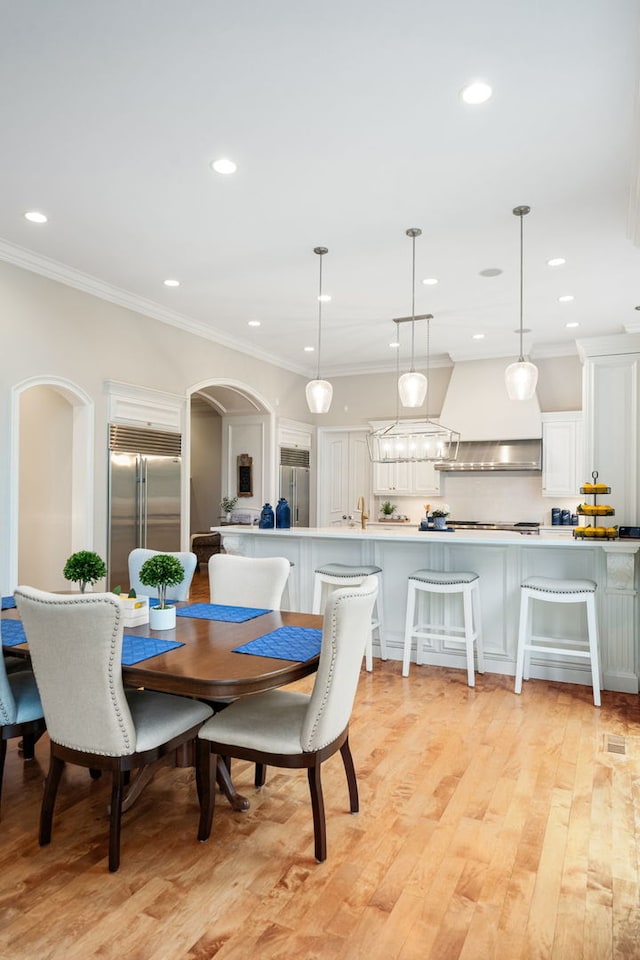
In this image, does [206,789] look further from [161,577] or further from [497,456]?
[497,456]

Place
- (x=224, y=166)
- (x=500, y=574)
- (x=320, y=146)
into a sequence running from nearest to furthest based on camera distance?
(x=320, y=146), (x=224, y=166), (x=500, y=574)

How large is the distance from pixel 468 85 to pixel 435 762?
3.12 metres

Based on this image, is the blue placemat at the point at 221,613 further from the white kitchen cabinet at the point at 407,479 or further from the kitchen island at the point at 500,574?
the white kitchen cabinet at the point at 407,479

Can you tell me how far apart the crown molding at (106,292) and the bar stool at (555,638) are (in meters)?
4.04

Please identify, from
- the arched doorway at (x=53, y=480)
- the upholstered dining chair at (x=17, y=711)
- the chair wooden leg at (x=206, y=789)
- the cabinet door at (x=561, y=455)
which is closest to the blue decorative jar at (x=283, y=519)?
the arched doorway at (x=53, y=480)

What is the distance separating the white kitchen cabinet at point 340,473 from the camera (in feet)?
28.7

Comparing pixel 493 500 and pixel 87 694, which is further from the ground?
pixel 493 500

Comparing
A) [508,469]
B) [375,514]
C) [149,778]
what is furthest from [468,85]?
[375,514]

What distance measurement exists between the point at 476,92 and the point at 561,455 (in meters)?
5.20

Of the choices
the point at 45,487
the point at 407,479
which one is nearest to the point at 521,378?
the point at 45,487

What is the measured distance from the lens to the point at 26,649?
245 cm

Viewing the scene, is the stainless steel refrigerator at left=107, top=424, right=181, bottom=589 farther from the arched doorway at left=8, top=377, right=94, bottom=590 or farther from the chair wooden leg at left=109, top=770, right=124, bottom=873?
the chair wooden leg at left=109, top=770, right=124, bottom=873

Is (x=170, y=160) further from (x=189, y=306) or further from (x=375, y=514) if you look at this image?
(x=375, y=514)

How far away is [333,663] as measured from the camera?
2154 millimetres
